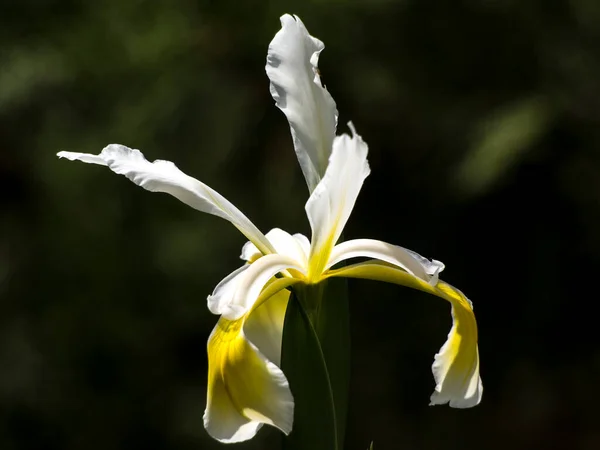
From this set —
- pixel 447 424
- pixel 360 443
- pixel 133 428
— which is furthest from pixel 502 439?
pixel 133 428

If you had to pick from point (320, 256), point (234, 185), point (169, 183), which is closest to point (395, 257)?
point (320, 256)

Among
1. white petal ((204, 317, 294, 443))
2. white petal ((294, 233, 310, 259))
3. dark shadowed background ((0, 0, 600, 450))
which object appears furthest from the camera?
dark shadowed background ((0, 0, 600, 450))

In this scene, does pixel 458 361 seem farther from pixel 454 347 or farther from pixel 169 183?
pixel 169 183

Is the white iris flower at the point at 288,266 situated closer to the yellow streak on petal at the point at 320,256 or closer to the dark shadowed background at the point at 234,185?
the yellow streak on petal at the point at 320,256

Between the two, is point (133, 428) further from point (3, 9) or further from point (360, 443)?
point (3, 9)

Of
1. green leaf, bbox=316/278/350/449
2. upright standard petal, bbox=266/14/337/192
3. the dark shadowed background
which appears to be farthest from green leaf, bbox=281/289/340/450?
the dark shadowed background

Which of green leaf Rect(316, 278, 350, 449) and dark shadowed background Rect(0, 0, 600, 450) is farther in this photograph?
dark shadowed background Rect(0, 0, 600, 450)

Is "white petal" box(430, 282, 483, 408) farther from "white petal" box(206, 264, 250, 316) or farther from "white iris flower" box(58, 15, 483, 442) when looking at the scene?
"white petal" box(206, 264, 250, 316)

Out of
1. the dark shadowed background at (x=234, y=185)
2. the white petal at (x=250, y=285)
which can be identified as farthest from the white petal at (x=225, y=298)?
the dark shadowed background at (x=234, y=185)
